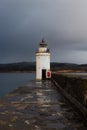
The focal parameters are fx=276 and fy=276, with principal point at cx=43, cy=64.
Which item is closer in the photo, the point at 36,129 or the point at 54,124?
the point at 36,129

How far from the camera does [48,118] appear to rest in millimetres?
6855

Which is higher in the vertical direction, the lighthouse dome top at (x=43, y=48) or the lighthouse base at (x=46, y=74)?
the lighthouse dome top at (x=43, y=48)

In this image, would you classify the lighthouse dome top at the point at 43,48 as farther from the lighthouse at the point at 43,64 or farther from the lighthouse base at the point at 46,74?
the lighthouse base at the point at 46,74

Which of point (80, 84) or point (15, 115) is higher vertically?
point (80, 84)

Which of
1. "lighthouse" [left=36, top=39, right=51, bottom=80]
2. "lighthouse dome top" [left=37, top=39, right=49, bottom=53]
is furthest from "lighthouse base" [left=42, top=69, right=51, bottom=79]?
"lighthouse dome top" [left=37, top=39, right=49, bottom=53]

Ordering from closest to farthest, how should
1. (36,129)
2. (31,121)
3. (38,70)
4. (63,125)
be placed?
(36,129), (63,125), (31,121), (38,70)

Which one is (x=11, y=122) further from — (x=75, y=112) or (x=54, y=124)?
(x=75, y=112)

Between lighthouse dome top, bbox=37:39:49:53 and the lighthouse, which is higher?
lighthouse dome top, bbox=37:39:49:53

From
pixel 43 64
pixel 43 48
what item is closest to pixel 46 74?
pixel 43 64

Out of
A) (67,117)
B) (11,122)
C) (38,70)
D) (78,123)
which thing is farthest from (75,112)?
(38,70)

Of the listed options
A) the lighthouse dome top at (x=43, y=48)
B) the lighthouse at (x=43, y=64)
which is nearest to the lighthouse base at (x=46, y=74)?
the lighthouse at (x=43, y=64)

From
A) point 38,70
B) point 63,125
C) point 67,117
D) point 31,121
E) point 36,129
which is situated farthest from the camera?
point 38,70

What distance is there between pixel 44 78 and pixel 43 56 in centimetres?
261

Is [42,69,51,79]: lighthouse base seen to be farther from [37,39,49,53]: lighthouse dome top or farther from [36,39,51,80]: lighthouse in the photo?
[37,39,49,53]: lighthouse dome top
